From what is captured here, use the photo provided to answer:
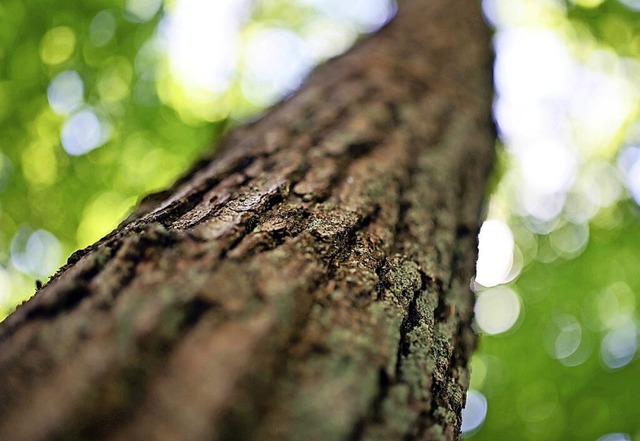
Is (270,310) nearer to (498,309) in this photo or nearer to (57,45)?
(57,45)

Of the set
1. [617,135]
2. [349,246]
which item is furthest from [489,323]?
[349,246]

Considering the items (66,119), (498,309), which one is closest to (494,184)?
(498,309)

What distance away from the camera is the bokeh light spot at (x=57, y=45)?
3.39 m

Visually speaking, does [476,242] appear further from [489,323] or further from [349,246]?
[489,323]

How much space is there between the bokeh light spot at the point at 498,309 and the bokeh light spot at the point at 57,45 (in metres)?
3.42

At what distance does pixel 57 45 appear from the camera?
11.4ft

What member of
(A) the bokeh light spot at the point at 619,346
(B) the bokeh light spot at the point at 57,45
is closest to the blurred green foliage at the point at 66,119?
(B) the bokeh light spot at the point at 57,45

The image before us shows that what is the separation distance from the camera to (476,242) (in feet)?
4.98

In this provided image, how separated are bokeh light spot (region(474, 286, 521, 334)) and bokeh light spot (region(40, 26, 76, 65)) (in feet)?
11.2

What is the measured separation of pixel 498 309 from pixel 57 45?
3702 mm

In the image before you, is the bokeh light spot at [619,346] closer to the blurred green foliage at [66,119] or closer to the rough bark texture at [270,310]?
the rough bark texture at [270,310]

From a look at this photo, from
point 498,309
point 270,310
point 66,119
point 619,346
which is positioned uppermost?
point 66,119

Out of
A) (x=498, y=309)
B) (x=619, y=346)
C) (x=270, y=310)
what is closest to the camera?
(x=270, y=310)

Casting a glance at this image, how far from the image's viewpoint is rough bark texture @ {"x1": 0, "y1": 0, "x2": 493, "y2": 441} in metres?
0.62
